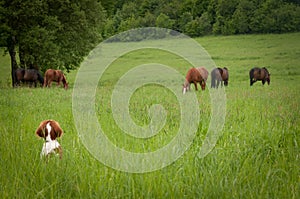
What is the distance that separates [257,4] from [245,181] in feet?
143

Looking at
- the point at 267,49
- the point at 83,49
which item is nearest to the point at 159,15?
the point at 267,49

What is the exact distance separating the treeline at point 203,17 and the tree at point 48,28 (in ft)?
61.1

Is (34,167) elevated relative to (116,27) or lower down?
lower down

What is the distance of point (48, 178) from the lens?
161 inches

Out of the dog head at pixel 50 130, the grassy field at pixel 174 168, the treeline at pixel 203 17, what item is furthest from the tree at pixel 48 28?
the treeline at pixel 203 17

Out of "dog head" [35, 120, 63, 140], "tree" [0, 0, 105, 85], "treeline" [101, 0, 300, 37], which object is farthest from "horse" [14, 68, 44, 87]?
"treeline" [101, 0, 300, 37]

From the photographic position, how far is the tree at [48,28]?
69.5ft

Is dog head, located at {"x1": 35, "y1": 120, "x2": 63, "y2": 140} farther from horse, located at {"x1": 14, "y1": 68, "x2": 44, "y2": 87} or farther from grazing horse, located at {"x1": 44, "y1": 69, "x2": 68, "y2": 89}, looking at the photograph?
horse, located at {"x1": 14, "y1": 68, "x2": 44, "y2": 87}

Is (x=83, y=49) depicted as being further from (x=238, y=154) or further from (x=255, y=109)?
(x=238, y=154)

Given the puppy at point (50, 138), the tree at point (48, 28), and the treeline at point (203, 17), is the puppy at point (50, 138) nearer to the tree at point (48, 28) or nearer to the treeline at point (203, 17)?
the tree at point (48, 28)

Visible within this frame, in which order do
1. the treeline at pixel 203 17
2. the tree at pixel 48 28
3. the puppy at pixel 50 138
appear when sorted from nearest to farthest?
the puppy at pixel 50 138, the tree at pixel 48 28, the treeline at pixel 203 17

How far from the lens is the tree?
2119cm

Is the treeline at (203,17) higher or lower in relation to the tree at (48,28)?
higher

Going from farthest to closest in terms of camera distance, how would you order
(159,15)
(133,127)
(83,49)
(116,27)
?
(116,27) < (159,15) < (83,49) < (133,127)
